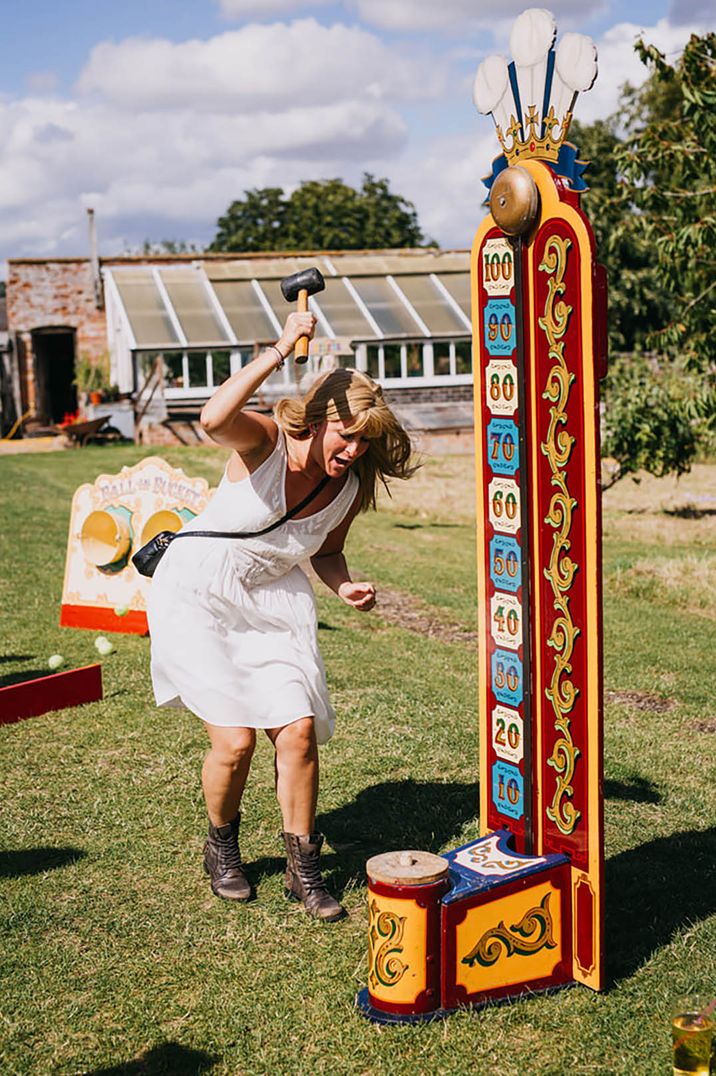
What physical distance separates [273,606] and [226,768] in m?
0.56

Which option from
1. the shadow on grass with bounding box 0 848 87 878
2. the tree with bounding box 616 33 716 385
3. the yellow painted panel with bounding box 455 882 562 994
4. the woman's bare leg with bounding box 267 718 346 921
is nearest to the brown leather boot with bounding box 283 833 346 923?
the woman's bare leg with bounding box 267 718 346 921

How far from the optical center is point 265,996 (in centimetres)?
328

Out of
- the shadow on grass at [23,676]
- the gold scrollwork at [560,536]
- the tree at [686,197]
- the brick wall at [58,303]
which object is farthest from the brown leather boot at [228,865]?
the brick wall at [58,303]

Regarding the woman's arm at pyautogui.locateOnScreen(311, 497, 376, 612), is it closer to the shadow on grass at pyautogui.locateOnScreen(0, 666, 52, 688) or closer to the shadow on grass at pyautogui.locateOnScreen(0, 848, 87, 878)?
the shadow on grass at pyautogui.locateOnScreen(0, 848, 87, 878)

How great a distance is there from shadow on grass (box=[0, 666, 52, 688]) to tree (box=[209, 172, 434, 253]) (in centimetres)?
4356

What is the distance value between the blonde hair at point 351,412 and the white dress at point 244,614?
0.10 m

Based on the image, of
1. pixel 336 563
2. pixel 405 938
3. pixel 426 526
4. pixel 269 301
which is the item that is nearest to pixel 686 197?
pixel 426 526

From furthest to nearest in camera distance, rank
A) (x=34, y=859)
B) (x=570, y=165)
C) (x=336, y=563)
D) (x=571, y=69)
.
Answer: (x=34, y=859), (x=336, y=563), (x=570, y=165), (x=571, y=69)

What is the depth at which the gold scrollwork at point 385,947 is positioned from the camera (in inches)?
122

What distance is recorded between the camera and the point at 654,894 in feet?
12.8

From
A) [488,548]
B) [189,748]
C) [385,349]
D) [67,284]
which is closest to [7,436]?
[67,284]

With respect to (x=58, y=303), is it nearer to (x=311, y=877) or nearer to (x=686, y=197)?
(x=686, y=197)

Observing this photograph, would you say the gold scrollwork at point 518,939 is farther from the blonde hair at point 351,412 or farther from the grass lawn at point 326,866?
the blonde hair at point 351,412

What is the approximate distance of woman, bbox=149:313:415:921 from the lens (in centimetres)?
364
